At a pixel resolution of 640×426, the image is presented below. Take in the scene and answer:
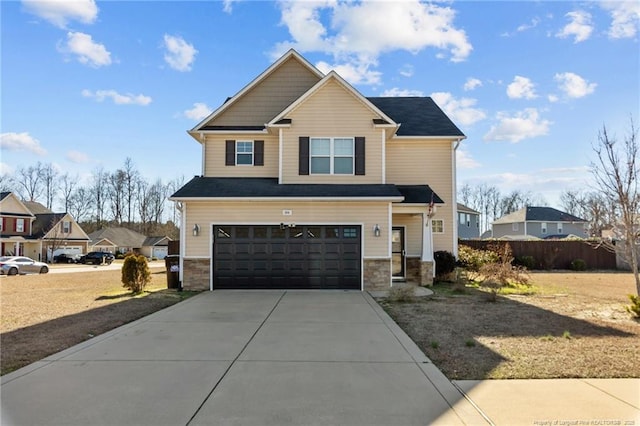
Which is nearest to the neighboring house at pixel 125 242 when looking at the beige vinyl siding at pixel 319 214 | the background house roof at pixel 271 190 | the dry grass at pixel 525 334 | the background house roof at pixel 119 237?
the background house roof at pixel 119 237

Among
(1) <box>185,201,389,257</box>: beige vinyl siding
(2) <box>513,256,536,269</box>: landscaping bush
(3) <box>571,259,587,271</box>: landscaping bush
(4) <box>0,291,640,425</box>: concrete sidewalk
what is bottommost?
(3) <box>571,259,587,271</box>: landscaping bush

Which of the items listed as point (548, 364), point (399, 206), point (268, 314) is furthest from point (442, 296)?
point (548, 364)

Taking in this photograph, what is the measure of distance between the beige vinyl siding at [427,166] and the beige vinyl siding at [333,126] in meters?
2.83

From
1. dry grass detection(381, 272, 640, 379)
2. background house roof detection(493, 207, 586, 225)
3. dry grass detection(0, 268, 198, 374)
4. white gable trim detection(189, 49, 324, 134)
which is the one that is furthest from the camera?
background house roof detection(493, 207, 586, 225)

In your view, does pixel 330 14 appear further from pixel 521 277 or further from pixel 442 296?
pixel 521 277

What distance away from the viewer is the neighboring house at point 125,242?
186ft

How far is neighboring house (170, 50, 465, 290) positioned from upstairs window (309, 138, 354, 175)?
38mm

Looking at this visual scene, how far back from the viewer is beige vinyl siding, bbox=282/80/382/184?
15.0 m

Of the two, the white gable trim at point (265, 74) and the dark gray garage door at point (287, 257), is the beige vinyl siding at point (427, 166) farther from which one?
the dark gray garage door at point (287, 257)

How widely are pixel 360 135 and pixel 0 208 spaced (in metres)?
43.8

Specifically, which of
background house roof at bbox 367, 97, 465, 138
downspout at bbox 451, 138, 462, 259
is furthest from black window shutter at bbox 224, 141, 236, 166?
downspout at bbox 451, 138, 462, 259

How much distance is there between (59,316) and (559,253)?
26.8 metres

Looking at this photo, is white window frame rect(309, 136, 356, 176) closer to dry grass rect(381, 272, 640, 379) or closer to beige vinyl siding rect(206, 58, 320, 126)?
beige vinyl siding rect(206, 58, 320, 126)

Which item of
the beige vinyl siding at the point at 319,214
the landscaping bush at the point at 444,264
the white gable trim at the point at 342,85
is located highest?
the white gable trim at the point at 342,85
